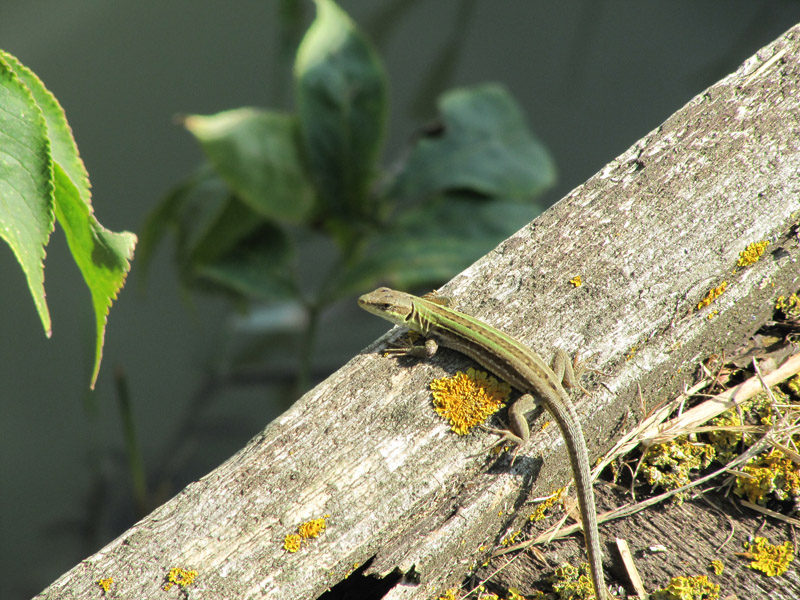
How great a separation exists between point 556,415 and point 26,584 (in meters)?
5.23

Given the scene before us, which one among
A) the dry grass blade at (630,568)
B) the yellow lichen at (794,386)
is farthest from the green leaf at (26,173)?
the yellow lichen at (794,386)

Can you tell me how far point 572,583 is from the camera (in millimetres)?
1584

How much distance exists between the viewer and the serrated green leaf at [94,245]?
130cm

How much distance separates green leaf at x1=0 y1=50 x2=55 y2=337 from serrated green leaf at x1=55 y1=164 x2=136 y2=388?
0.13m

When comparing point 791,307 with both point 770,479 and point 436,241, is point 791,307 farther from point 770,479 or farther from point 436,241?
point 436,241

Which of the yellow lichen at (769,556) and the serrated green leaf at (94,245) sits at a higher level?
the yellow lichen at (769,556)

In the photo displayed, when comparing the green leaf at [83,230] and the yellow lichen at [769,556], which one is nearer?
the green leaf at [83,230]

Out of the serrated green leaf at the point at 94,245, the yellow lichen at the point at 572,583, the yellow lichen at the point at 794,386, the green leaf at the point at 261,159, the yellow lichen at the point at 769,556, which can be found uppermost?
the green leaf at the point at 261,159

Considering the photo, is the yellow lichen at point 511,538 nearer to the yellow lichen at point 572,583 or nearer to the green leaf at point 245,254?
the yellow lichen at point 572,583

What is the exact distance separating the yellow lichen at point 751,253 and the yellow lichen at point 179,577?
5.48ft

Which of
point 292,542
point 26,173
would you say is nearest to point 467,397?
point 292,542

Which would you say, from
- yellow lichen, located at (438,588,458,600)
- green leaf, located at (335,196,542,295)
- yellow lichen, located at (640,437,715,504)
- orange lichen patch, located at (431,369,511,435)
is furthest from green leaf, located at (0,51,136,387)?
green leaf, located at (335,196,542,295)

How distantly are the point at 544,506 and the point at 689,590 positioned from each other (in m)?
0.39

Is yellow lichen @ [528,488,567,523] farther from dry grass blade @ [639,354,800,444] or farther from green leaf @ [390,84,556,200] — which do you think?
green leaf @ [390,84,556,200]
